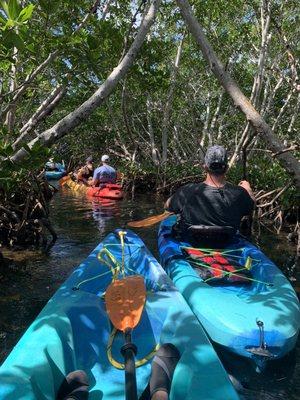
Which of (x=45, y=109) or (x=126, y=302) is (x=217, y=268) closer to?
(x=126, y=302)

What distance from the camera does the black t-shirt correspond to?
4934mm

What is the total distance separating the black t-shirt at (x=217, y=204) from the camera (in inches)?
194

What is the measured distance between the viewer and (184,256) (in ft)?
16.4

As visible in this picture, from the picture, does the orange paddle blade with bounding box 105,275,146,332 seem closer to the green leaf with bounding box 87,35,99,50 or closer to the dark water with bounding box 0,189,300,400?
the dark water with bounding box 0,189,300,400

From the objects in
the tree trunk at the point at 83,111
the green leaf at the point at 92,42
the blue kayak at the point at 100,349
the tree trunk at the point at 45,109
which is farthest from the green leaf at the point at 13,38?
the tree trunk at the point at 45,109

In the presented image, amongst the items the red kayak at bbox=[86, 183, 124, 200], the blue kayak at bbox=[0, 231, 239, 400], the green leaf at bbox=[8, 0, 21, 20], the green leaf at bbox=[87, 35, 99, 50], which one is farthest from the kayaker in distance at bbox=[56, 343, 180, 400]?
the red kayak at bbox=[86, 183, 124, 200]

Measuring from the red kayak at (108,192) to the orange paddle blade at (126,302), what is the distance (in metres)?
9.89

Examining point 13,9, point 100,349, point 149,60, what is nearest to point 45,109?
point 149,60

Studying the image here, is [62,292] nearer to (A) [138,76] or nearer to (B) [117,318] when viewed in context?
(B) [117,318]

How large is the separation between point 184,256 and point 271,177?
5.57 m

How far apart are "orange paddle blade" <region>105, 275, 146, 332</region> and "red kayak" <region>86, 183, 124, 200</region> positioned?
989 cm

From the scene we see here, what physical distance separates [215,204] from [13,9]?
10.2ft

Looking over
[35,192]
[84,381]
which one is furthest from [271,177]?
[84,381]

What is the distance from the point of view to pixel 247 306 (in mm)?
3740
